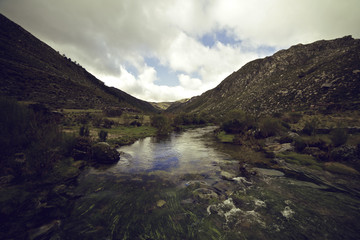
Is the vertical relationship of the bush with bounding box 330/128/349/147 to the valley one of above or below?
above

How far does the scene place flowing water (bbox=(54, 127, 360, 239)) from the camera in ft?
A: 30.0

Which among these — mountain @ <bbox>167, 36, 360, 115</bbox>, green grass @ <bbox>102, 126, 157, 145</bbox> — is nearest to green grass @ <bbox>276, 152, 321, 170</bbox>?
green grass @ <bbox>102, 126, 157, 145</bbox>

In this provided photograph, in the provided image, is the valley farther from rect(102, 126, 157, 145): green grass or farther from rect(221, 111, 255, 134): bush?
rect(221, 111, 255, 134): bush

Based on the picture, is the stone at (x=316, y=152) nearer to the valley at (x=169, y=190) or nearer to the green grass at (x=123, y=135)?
the valley at (x=169, y=190)

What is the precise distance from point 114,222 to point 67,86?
110694mm

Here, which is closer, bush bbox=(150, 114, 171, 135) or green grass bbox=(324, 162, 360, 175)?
green grass bbox=(324, 162, 360, 175)

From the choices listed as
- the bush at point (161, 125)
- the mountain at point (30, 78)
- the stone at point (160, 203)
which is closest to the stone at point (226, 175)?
the stone at point (160, 203)

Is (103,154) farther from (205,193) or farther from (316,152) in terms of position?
(316,152)

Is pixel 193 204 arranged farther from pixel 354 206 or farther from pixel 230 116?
pixel 230 116

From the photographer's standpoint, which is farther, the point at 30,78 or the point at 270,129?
the point at 30,78

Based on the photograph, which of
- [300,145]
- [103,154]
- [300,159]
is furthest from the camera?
[300,145]

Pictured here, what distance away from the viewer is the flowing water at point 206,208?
30.0 ft

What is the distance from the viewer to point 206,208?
11.6 metres

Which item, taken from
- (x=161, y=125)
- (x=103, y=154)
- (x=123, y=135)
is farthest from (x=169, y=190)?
(x=161, y=125)
